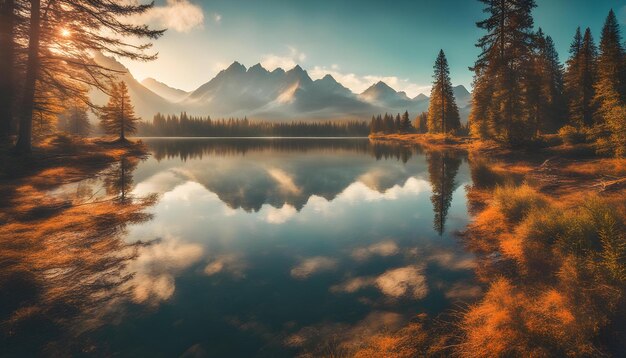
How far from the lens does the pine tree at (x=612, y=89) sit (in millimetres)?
15691

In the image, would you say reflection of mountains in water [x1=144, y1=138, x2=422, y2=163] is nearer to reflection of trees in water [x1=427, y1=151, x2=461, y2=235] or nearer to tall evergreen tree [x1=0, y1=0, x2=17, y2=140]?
reflection of trees in water [x1=427, y1=151, x2=461, y2=235]

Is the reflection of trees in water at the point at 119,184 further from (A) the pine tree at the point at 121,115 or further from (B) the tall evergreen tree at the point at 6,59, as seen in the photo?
(A) the pine tree at the point at 121,115

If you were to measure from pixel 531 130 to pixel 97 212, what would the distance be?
34784 millimetres

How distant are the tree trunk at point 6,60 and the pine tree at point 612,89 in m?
34.9

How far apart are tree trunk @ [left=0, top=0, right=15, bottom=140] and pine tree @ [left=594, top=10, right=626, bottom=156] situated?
3494 centimetres

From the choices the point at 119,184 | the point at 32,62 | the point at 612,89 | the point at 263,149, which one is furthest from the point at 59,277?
the point at 263,149

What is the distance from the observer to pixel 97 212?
1162 centimetres

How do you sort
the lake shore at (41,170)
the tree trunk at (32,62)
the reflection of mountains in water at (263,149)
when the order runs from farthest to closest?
the reflection of mountains in water at (263,149)
the tree trunk at (32,62)
the lake shore at (41,170)

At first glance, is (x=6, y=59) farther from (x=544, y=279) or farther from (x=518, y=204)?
(x=518, y=204)

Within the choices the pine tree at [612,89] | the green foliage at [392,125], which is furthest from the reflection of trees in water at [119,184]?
the green foliage at [392,125]

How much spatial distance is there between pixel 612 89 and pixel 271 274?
29308mm

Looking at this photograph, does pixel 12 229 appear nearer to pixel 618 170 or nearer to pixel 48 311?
pixel 48 311

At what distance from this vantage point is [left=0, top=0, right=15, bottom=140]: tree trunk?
54.5 ft

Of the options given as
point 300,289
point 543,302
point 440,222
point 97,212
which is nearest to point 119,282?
point 300,289
